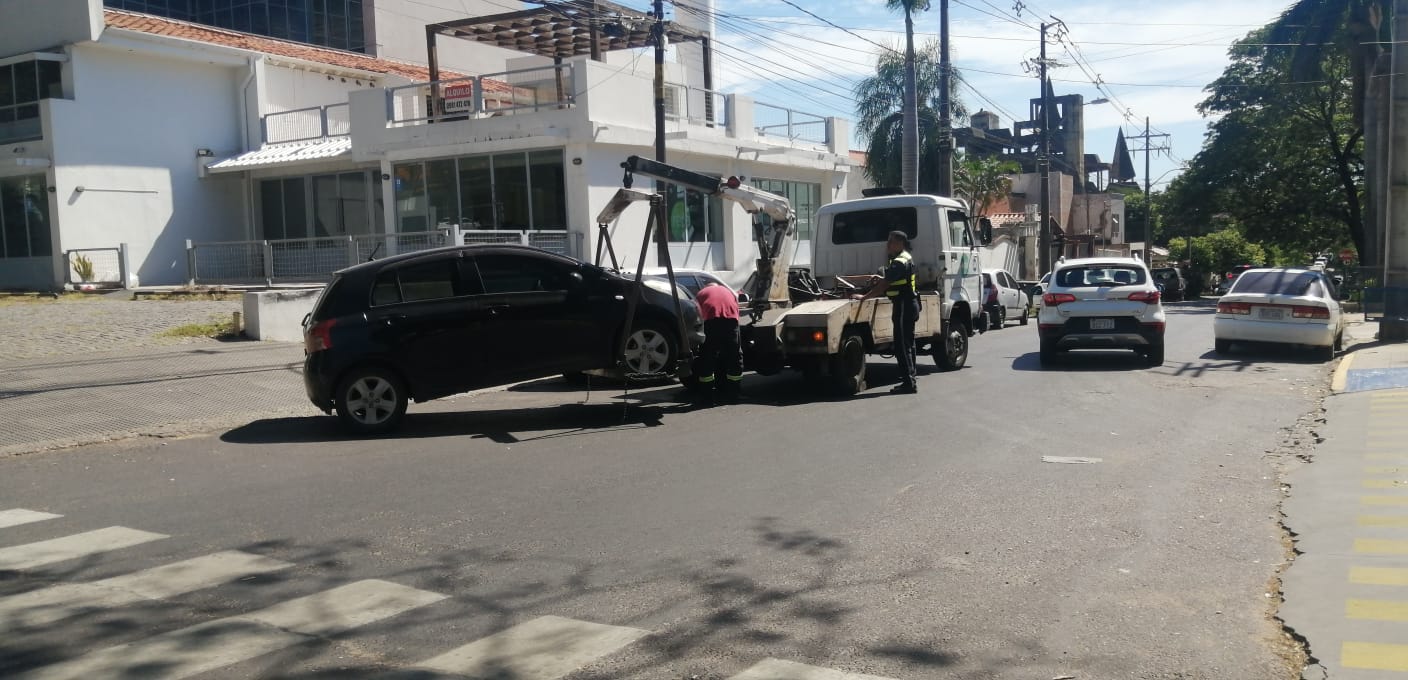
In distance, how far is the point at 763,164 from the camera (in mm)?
31203

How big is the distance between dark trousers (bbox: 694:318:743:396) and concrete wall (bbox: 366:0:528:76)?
102 ft

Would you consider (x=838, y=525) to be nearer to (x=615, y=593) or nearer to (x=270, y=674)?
(x=615, y=593)

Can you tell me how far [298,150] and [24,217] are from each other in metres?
6.83

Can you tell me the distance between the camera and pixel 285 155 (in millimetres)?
28594

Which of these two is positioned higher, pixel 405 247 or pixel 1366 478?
pixel 405 247

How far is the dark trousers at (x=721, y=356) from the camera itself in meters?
12.5

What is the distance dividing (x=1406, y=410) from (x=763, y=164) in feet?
69.7

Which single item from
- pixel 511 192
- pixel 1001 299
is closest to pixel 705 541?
pixel 511 192

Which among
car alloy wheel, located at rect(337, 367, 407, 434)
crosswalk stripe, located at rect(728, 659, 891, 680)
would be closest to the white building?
car alloy wheel, located at rect(337, 367, 407, 434)

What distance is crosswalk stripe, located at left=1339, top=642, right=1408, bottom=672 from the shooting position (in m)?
4.55

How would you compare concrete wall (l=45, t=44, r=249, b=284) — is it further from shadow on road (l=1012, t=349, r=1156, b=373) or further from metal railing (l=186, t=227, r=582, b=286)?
shadow on road (l=1012, t=349, r=1156, b=373)

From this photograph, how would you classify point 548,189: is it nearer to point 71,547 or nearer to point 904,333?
point 904,333

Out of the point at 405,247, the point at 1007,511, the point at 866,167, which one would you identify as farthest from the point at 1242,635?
the point at 866,167

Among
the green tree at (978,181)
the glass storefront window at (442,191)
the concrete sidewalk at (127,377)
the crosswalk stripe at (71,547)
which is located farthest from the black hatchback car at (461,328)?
the green tree at (978,181)
